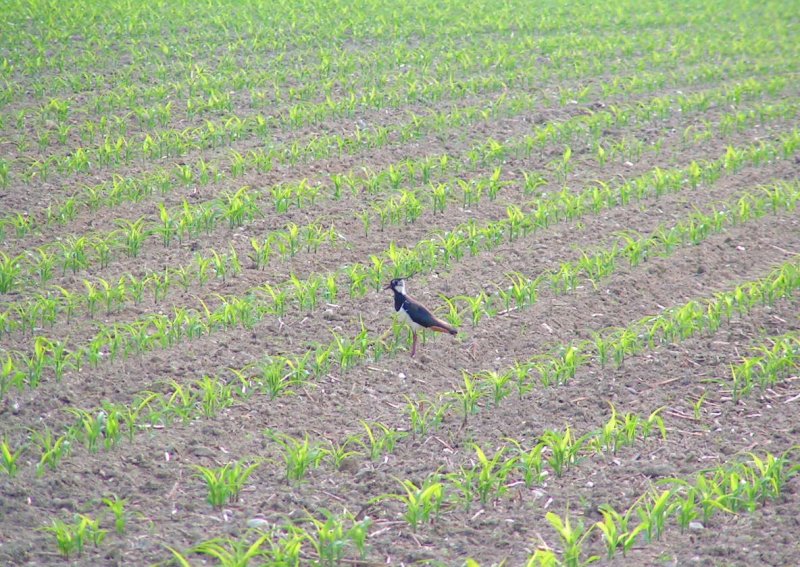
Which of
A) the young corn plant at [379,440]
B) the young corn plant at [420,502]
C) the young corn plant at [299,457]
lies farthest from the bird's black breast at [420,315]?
the young corn plant at [420,502]

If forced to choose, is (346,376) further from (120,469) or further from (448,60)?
(448,60)

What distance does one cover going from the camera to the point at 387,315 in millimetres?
6348

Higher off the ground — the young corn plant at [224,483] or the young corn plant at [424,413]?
the young corn plant at [224,483]

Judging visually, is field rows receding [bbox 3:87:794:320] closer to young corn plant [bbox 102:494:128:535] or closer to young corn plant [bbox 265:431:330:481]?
young corn plant [bbox 265:431:330:481]

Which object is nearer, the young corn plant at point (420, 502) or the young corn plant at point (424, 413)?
the young corn plant at point (420, 502)

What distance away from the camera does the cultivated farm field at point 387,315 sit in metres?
4.33

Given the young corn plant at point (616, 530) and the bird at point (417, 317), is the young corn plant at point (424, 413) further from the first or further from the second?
the young corn plant at point (616, 530)

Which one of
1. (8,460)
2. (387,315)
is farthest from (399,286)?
(8,460)

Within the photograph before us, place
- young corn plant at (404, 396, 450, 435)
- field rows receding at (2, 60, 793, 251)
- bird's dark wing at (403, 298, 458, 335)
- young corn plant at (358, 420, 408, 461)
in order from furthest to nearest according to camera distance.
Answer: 1. field rows receding at (2, 60, 793, 251)
2. bird's dark wing at (403, 298, 458, 335)
3. young corn plant at (404, 396, 450, 435)
4. young corn plant at (358, 420, 408, 461)

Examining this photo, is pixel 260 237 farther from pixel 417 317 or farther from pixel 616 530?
pixel 616 530

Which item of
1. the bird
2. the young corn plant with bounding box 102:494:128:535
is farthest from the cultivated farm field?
the bird

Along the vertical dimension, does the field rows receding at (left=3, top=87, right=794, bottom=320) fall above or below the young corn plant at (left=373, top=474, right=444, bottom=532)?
above

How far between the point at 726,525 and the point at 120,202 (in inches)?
212

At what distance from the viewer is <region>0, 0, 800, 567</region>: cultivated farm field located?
4328mm
